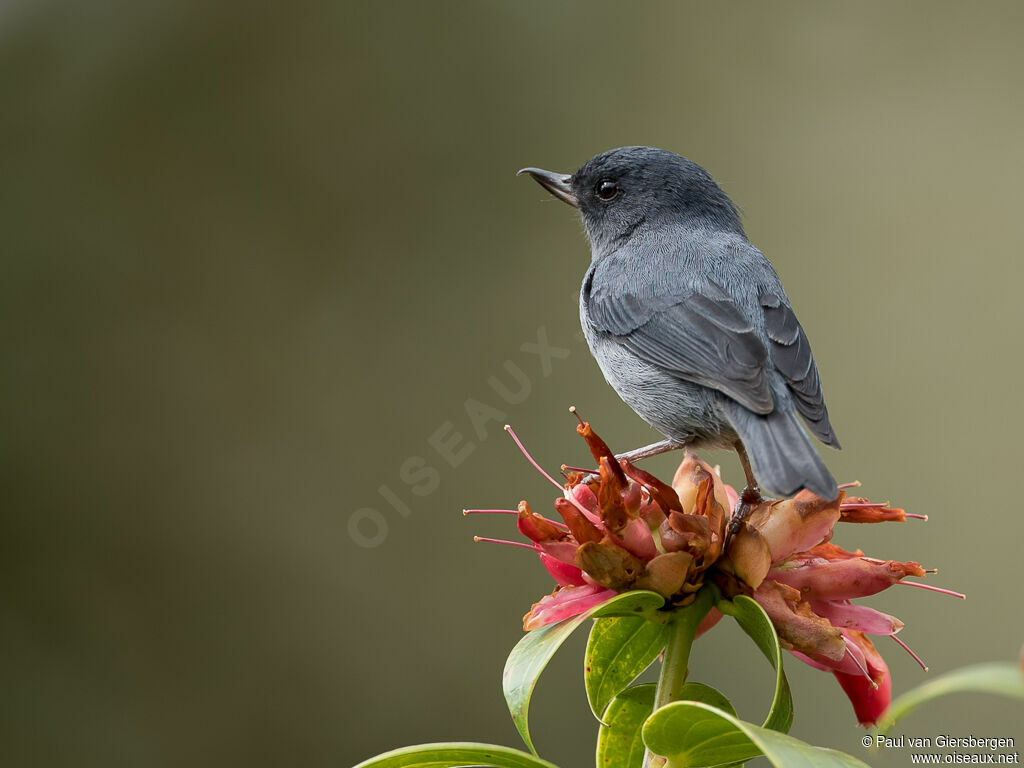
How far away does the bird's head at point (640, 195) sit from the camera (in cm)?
397

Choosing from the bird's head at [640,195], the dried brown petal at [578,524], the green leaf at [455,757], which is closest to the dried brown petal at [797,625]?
the dried brown petal at [578,524]

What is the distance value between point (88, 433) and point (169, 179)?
71.9 inches

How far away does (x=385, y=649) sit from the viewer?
6781 mm

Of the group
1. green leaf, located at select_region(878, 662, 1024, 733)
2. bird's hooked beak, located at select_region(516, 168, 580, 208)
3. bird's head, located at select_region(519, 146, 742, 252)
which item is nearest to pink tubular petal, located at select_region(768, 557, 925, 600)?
green leaf, located at select_region(878, 662, 1024, 733)

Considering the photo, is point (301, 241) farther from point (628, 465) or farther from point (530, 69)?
point (628, 465)

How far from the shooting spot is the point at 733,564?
2.06 m

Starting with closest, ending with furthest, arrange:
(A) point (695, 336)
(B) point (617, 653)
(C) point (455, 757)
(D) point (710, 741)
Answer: (D) point (710, 741) < (C) point (455, 757) < (B) point (617, 653) < (A) point (695, 336)

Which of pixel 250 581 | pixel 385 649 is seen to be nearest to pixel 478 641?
pixel 385 649

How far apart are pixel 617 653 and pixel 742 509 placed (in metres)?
0.40

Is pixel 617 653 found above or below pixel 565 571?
below

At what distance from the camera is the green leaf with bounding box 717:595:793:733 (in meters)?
1.91

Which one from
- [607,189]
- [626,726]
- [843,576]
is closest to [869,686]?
[843,576]

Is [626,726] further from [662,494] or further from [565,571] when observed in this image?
[662,494]

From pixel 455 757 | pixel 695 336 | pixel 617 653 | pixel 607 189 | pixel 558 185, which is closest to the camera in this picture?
pixel 455 757
